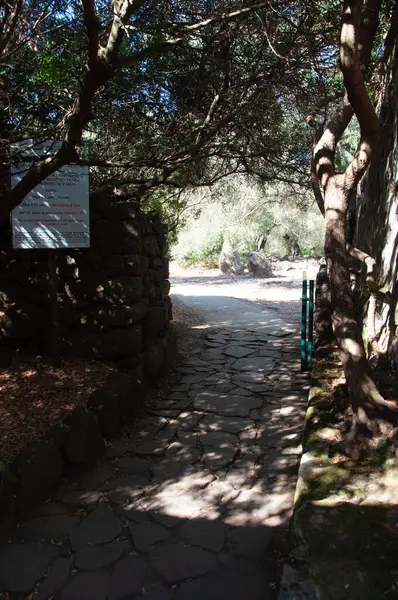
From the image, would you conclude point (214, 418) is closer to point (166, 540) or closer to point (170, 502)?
point (170, 502)

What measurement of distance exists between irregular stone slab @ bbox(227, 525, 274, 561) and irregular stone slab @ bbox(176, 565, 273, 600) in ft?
0.45

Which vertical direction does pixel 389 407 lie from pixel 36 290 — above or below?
below

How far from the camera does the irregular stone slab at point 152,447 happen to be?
14.8 feet

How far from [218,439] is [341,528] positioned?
7.67 feet

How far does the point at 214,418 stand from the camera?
207 inches

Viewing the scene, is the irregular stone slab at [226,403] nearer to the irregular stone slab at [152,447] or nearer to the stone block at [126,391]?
the stone block at [126,391]

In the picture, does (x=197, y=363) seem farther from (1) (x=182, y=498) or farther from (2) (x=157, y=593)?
(2) (x=157, y=593)

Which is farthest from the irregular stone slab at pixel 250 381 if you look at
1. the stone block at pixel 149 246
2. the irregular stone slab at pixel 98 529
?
the irregular stone slab at pixel 98 529

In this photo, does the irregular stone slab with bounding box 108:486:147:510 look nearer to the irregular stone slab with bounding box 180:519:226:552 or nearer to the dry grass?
the irregular stone slab with bounding box 180:519:226:552

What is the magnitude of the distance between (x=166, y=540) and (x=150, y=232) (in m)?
4.31

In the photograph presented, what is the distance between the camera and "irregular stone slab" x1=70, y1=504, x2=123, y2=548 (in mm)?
3186

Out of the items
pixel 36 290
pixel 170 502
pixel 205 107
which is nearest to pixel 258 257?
pixel 205 107

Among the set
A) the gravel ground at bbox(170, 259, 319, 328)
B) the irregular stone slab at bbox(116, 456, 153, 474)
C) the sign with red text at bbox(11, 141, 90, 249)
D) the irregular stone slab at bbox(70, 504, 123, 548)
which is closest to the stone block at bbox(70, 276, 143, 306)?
the sign with red text at bbox(11, 141, 90, 249)

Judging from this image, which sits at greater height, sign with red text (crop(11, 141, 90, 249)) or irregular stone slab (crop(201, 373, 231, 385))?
sign with red text (crop(11, 141, 90, 249))
